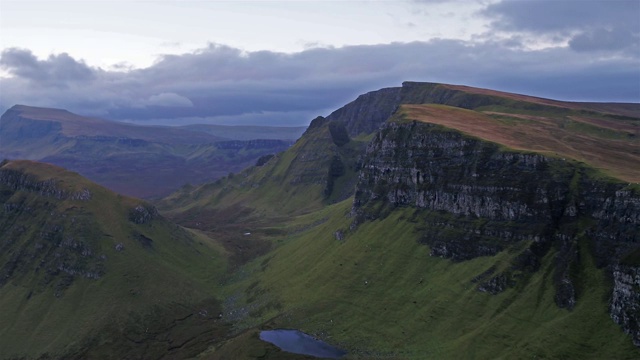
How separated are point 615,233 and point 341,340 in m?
78.6

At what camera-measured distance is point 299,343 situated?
155 m

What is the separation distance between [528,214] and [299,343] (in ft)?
254

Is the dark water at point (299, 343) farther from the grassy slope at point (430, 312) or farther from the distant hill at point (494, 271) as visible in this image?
the distant hill at point (494, 271)

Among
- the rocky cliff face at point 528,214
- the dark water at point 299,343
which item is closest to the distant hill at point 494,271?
the rocky cliff face at point 528,214

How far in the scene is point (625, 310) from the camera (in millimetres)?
124188

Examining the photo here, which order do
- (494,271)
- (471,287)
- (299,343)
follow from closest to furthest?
(299,343), (494,271), (471,287)

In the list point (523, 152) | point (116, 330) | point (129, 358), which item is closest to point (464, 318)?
point (523, 152)

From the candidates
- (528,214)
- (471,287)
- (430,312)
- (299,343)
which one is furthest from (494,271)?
(299,343)

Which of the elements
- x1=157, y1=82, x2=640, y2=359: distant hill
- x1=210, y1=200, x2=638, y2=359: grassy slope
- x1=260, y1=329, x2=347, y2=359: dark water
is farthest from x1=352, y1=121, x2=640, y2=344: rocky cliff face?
x1=260, y1=329, x2=347, y2=359: dark water

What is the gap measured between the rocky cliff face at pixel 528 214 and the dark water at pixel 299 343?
4680 centimetres

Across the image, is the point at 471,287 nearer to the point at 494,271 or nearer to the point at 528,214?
the point at 494,271

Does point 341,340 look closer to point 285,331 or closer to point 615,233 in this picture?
point 285,331

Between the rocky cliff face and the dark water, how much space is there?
46.8 meters

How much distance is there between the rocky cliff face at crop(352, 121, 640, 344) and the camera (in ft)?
452
